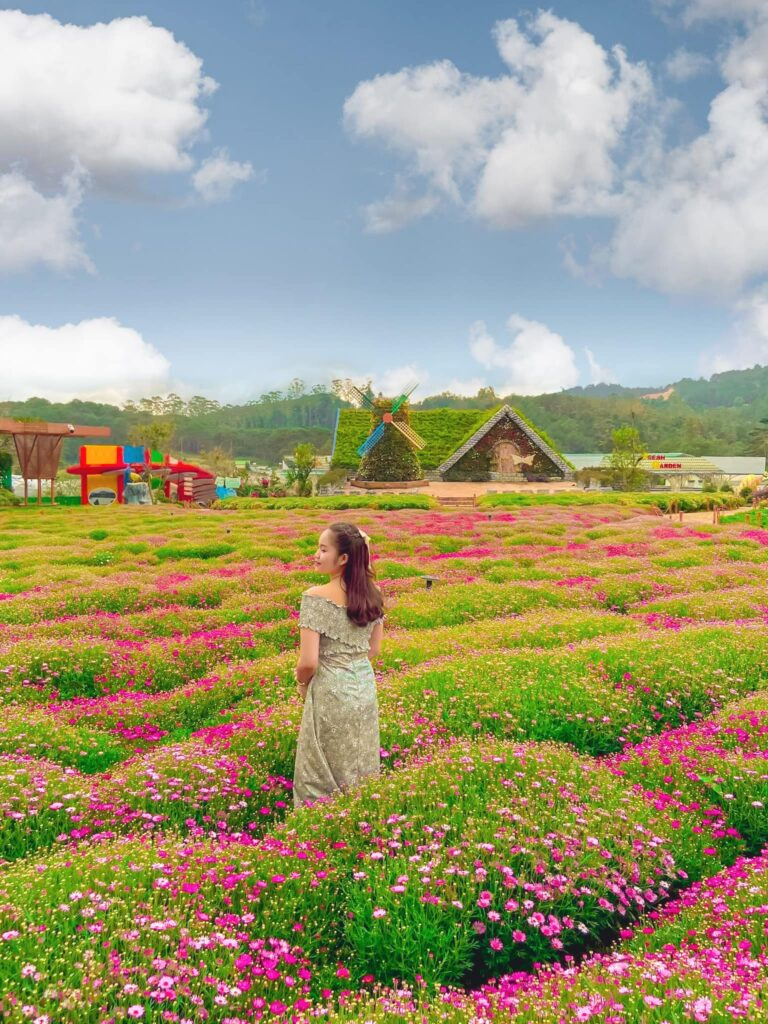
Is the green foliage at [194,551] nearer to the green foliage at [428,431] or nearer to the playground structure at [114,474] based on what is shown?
the playground structure at [114,474]

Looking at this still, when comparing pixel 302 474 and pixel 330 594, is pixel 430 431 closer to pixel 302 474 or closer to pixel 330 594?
pixel 302 474

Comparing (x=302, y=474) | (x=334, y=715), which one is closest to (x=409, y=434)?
(x=302, y=474)

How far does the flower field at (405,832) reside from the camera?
4.02 m

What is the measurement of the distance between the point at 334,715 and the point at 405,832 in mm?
1403

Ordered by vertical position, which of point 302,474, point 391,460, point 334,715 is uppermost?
point 391,460

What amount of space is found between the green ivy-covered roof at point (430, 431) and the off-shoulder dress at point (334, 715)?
71.3 meters

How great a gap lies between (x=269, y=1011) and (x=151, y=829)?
2.96 meters

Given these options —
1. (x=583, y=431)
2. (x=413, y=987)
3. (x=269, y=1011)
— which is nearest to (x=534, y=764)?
(x=413, y=987)

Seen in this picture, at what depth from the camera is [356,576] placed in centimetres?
672

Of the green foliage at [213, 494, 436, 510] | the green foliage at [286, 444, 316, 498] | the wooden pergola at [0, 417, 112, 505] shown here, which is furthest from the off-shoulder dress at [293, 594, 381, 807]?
the green foliage at [286, 444, 316, 498]

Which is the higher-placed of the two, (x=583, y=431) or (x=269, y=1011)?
(x=583, y=431)

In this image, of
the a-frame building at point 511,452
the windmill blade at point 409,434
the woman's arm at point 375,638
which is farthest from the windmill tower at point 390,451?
the woman's arm at point 375,638

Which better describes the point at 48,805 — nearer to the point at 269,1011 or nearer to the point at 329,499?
the point at 269,1011

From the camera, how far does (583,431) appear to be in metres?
198
